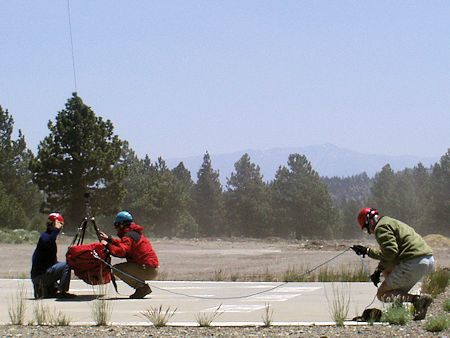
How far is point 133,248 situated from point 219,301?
1.72 m

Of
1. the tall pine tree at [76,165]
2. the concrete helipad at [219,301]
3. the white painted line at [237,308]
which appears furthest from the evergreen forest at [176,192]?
the white painted line at [237,308]

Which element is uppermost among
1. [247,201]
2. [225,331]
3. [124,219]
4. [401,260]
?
[247,201]

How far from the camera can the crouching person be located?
593 inches

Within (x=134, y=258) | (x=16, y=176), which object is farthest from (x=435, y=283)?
(x=16, y=176)

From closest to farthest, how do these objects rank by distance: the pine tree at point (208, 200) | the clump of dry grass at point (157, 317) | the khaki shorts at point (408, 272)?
1. the clump of dry grass at point (157, 317)
2. the khaki shorts at point (408, 272)
3. the pine tree at point (208, 200)

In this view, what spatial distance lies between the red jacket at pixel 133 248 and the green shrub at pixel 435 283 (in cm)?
518

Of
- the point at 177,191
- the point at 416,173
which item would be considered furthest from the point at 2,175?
the point at 416,173

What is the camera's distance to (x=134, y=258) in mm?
14828

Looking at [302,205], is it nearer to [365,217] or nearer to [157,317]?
[365,217]

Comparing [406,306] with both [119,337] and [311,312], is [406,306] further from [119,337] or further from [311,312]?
[119,337]

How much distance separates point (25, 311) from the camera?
13.0m

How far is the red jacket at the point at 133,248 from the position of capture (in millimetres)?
14641

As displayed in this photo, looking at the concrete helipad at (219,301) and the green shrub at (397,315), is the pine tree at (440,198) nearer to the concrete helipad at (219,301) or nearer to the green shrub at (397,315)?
the concrete helipad at (219,301)

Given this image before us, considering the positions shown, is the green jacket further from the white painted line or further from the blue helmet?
the blue helmet
